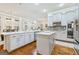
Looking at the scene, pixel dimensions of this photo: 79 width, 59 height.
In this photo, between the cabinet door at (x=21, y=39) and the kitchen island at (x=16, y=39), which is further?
the cabinet door at (x=21, y=39)

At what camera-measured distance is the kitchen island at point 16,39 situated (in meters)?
1.38

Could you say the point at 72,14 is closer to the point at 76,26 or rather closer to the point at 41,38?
the point at 76,26

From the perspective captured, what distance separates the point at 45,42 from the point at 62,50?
361 mm

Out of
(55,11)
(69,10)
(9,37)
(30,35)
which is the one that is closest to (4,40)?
(9,37)

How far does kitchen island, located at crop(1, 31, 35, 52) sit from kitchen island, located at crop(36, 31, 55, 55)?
6.7 inches

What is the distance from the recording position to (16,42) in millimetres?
1472

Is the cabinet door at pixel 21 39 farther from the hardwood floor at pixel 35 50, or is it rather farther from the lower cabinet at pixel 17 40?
the hardwood floor at pixel 35 50

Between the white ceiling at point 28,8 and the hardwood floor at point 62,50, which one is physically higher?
the white ceiling at point 28,8

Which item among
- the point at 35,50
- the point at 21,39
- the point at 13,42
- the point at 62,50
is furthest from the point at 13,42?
the point at 62,50

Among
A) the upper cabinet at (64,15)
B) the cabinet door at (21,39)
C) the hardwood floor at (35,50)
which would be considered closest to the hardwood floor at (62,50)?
the hardwood floor at (35,50)

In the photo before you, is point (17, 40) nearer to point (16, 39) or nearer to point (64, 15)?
point (16, 39)

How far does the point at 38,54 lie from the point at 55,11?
89 cm

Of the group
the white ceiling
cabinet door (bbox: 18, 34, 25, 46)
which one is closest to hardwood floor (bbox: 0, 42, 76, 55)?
cabinet door (bbox: 18, 34, 25, 46)

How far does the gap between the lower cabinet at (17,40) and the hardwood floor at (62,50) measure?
51 centimetres
